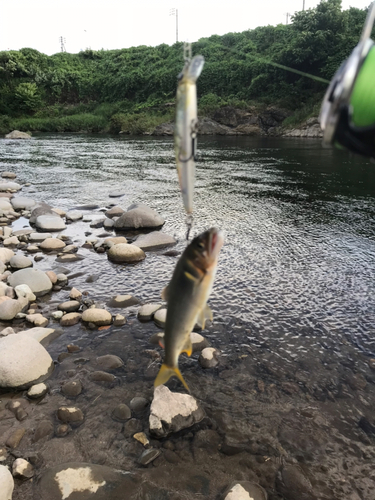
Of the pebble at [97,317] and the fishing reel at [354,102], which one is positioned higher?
the fishing reel at [354,102]

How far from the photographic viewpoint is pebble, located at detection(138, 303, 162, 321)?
5.71m

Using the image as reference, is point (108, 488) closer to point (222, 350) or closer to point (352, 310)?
point (222, 350)

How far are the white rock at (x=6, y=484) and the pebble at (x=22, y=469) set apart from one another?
133mm

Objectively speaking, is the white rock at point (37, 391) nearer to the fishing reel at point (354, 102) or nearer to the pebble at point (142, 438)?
the pebble at point (142, 438)

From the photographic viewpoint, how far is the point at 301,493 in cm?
325

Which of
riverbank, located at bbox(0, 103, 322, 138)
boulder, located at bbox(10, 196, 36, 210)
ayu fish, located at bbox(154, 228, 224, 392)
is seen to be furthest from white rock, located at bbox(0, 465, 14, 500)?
riverbank, located at bbox(0, 103, 322, 138)

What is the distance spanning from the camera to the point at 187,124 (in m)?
1.65

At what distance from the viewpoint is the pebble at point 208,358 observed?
4.76 meters

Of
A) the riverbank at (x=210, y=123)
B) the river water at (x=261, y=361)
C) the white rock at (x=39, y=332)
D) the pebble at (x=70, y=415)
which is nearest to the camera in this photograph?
the river water at (x=261, y=361)

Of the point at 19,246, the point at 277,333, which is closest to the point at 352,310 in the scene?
the point at 277,333

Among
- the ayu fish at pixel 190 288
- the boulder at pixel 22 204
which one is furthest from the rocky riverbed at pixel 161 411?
the boulder at pixel 22 204

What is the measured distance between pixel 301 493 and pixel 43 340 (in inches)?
138

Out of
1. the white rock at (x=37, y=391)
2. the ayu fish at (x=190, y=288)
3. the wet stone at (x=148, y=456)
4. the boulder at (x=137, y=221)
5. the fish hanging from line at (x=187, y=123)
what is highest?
the fish hanging from line at (x=187, y=123)

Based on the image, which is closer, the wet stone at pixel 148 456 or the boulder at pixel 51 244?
the wet stone at pixel 148 456
